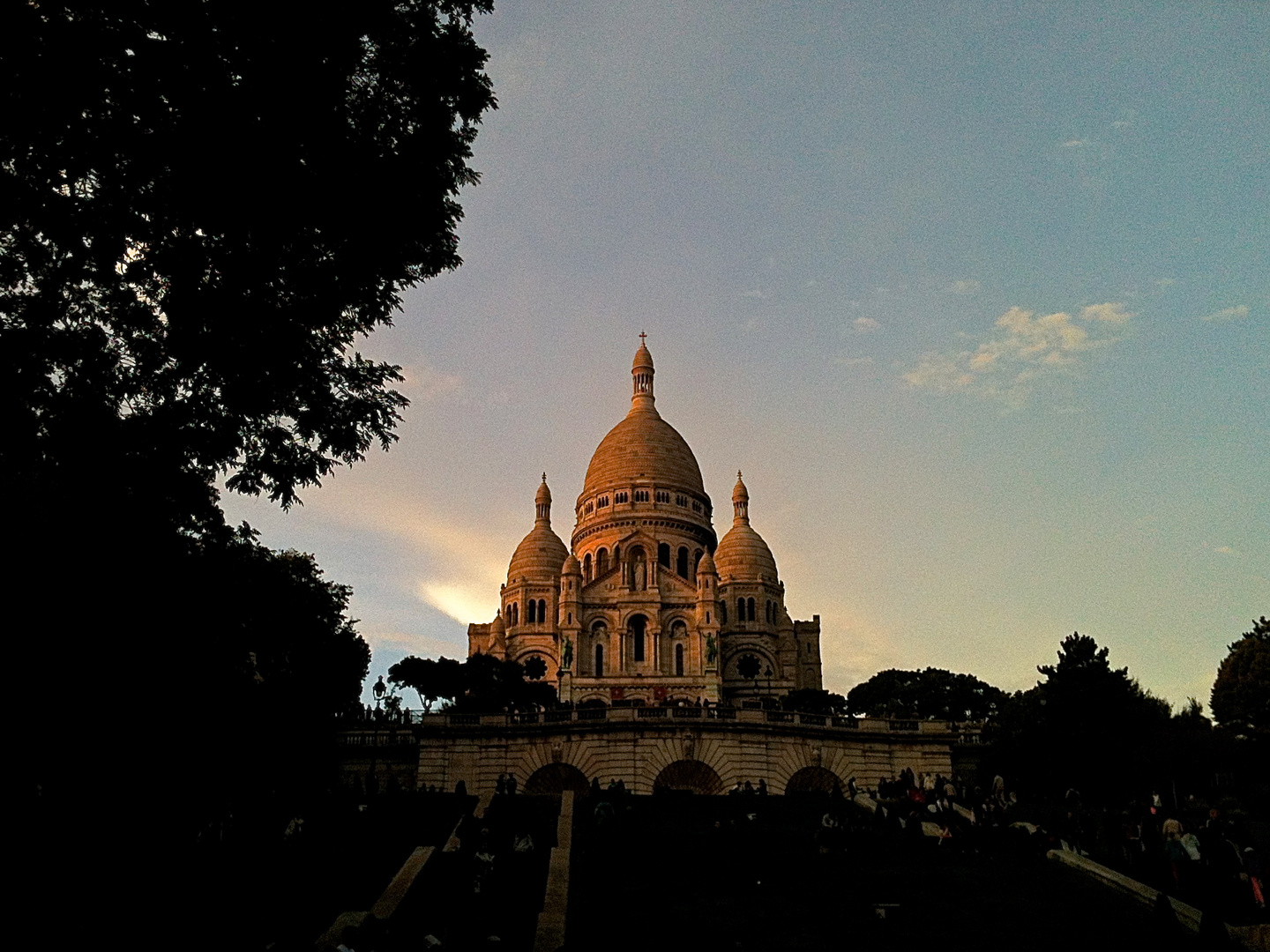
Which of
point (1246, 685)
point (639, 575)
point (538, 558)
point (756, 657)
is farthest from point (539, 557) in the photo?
point (1246, 685)

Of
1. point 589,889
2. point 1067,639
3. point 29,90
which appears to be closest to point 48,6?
point 29,90

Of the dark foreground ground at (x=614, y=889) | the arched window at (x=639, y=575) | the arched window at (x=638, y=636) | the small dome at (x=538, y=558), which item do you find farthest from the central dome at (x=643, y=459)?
the dark foreground ground at (x=614, y=889)

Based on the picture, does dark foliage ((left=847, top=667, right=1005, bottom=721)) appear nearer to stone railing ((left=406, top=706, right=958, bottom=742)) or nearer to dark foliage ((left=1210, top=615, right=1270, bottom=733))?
dark foliage ((left=1210, top=615, right=1270, bottom=733))

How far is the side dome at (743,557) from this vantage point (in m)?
94.6

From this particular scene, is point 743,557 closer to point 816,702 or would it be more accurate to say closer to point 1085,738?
point 816,702

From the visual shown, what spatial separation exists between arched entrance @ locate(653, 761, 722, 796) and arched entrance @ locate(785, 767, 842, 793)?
2684mm

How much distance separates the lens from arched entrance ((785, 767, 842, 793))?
137 ft

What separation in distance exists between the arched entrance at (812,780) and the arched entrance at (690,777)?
268 centimetres

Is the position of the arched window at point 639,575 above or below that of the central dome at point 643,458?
below

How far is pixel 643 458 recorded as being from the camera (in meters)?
101

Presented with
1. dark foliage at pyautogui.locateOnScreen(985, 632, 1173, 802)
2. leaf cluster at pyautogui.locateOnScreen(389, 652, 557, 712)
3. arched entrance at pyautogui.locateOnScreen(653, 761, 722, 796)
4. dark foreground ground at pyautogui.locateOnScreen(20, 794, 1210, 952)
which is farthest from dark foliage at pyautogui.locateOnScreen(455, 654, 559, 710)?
dark foreground ground at pyautogui.locateOnScreen(20, 794, 1210, 952)

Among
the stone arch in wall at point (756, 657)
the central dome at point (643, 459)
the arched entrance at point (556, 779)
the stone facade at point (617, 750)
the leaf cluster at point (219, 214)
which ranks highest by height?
the central dome at point (643, 459)

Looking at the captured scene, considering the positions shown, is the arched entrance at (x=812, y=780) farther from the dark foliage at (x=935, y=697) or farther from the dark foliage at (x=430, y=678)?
the dark foliage at (x=935, y=697)

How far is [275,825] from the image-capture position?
2331cm
